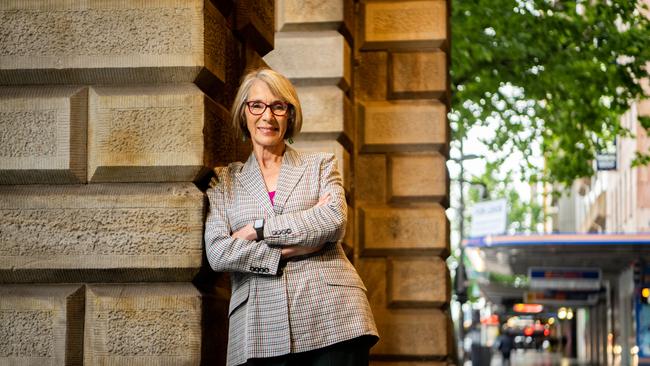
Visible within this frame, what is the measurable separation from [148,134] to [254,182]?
510 millimetres

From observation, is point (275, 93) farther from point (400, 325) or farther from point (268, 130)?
point (400, 325)

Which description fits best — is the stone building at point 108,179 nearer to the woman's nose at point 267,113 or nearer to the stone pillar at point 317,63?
the woman's nose at point 267,113

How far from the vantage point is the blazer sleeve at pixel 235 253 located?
5.86m

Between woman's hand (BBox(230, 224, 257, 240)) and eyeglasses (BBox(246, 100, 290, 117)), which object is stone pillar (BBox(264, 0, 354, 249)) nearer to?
eyeglasses (BBox(246, 100, 290, 117))

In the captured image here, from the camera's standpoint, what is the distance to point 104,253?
6.08 m

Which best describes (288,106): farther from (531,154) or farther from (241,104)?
(531,154)

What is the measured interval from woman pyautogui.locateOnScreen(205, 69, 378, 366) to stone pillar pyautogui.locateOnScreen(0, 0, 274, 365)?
189 millimetres

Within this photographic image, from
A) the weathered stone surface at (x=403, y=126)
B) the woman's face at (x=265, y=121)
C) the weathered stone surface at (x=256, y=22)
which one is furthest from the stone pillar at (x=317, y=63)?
the woman's face at (x=265, y=121)

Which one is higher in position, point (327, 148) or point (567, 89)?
point (567, 89)

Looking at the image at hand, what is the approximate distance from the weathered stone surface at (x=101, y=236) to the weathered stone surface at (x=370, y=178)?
6.99m

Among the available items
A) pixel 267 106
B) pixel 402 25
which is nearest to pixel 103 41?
pixel 267 106

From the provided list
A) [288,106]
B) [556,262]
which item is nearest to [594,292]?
[556,262]

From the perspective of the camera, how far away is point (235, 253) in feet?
19.3

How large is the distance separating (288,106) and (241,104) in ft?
0.70
